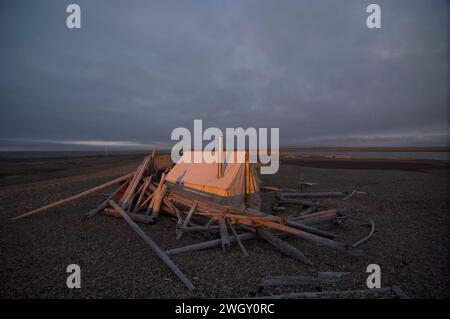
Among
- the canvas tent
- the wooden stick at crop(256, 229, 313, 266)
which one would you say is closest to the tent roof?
the canvas tent

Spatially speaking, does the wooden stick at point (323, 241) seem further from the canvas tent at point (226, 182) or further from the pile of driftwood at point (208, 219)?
the canvas tent at point (226, 182)

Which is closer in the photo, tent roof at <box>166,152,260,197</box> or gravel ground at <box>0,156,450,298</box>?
gravel ground at <box>0,156,450,298</box>

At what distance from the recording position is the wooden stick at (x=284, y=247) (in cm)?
597

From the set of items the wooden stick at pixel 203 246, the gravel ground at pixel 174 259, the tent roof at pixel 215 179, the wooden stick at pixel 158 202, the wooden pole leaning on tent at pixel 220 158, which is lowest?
the gravel ground at pixel 174 259

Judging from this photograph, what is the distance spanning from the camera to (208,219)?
8984 mm

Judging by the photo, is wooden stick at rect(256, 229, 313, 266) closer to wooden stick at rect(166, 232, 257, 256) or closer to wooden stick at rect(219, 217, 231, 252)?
wooden stick at rect(166, 232, 257, 256)

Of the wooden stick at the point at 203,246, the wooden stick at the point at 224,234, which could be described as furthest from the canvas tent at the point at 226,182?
the wooden stick at the point at 203,246

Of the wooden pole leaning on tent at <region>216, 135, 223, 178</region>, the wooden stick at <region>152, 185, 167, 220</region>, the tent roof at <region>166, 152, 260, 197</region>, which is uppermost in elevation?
the wooden pole leaning on tent at <region>216, 135, 223, 178</region>

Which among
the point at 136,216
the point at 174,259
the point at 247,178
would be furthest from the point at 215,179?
the point at 174,259

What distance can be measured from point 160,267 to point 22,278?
3.24 metres

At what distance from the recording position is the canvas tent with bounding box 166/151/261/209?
404 inches

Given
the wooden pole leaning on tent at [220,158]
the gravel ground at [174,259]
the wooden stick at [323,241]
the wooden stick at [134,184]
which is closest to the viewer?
the gravel ground at [174,259]
